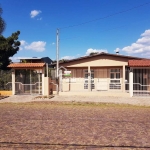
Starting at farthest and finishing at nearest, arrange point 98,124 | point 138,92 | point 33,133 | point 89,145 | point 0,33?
point 0,33 → point 138,92 → point 98,124 → point 33,133 → point 89,145

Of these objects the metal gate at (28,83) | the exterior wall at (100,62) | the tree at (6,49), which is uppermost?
the tree at (6,49)

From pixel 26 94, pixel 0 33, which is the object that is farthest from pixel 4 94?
pixel 0 33

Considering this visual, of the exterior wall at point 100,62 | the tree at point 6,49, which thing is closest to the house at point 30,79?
the exterior wall at point 100,62

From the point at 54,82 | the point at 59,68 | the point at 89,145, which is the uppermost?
the point at 59,68

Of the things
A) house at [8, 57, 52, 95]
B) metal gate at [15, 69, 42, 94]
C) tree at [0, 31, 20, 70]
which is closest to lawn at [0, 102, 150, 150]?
house at [8, 57, 52, 95]

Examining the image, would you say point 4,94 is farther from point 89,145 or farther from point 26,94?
point 89,145

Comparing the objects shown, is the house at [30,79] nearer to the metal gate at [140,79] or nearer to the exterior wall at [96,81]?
the exterior wall at [96,81]

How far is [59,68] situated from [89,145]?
1586 cm

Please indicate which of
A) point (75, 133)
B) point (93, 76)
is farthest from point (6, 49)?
point (75, 133)

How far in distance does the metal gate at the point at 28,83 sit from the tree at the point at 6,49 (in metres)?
6.72

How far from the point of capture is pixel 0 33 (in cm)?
2416

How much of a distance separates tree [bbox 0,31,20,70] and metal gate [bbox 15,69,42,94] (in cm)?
672

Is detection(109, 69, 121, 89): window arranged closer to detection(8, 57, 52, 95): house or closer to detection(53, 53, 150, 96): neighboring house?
detection(53, 53, 150, 96): neighboring house

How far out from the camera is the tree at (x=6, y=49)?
80.7 feet
